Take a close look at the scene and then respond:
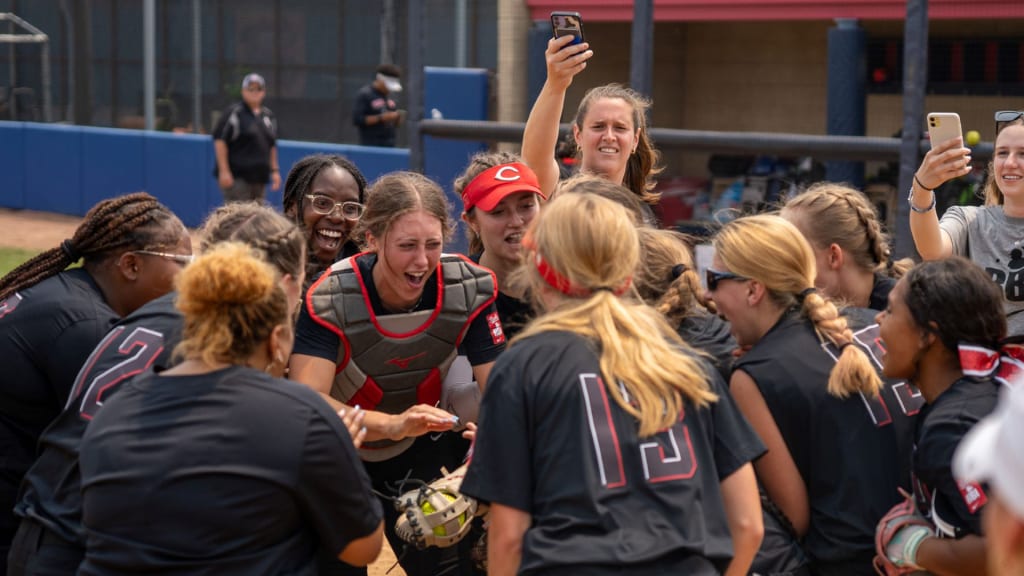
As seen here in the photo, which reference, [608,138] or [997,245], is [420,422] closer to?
[608,138]

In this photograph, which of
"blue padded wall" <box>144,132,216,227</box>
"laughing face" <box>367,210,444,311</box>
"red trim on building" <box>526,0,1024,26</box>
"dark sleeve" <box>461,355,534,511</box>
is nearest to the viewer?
"dark sleeve" <box>461,355,534,511</box>

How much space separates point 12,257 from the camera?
1385 centimetres

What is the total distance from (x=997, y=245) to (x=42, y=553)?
3.51 metres

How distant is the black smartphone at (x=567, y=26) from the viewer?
4828 millimetres

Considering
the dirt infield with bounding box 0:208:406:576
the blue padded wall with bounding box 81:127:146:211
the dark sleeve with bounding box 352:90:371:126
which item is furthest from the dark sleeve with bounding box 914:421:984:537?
the blue padded wall with bounding box 81:127:146:211

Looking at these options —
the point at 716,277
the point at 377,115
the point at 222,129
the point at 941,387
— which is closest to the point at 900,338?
the point at 941,387

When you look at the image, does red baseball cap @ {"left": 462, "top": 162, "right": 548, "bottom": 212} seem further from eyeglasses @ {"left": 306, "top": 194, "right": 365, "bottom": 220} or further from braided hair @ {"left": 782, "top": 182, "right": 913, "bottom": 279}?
braided hair @ {"left": 782, "top": 182, "right": 913, "bottom": 279}

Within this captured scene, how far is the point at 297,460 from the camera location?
259 centimetres

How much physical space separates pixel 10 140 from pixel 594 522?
1820cm

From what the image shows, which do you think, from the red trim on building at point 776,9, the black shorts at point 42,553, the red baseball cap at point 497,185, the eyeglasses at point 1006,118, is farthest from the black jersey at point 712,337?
the red trim on building at point 776,9

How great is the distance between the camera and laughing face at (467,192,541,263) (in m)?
4.31

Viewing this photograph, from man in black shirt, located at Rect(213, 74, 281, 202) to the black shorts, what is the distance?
1109 cm

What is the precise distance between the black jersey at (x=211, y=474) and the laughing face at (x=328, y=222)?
1.92 meters

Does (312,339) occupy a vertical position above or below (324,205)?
below
